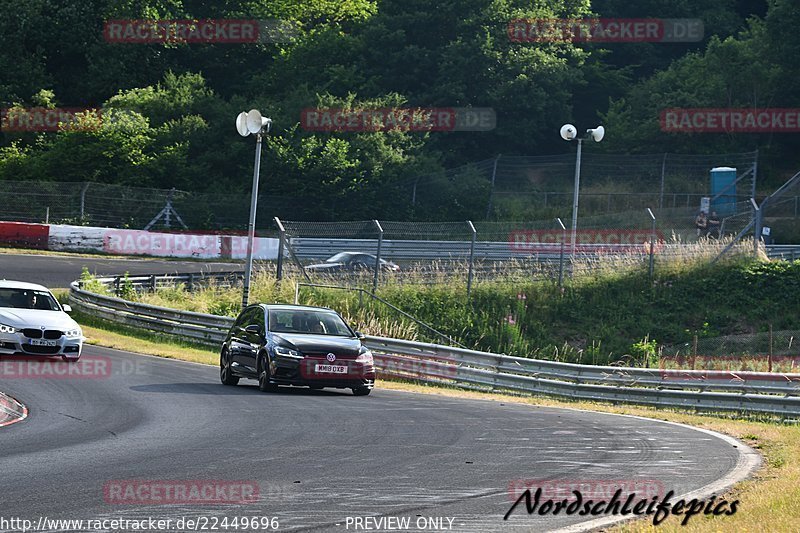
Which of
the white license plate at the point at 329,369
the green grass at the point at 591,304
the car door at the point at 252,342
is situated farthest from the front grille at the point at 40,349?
the green grass at the point at 591,304

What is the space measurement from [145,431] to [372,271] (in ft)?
65.0

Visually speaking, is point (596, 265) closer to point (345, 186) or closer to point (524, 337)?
point (524, 337)

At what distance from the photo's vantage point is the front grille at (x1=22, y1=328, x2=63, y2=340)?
20.4 meters

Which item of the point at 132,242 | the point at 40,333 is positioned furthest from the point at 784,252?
the point at 40,333

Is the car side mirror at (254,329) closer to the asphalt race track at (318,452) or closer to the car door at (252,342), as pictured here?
the car door at (252,342)

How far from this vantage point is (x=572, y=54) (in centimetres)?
6247

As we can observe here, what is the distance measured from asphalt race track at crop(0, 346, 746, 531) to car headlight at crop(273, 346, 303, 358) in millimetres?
658

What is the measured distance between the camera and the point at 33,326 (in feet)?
67.2

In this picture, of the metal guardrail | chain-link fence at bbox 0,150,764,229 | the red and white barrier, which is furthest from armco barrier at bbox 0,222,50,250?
the metal guardrail

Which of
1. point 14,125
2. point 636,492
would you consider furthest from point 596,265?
point 14,125

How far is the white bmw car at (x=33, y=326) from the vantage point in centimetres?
2028

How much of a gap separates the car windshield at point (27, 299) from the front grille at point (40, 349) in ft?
4.74

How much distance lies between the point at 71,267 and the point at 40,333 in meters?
19.8

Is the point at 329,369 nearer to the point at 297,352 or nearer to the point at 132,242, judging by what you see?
the point at 297,352
